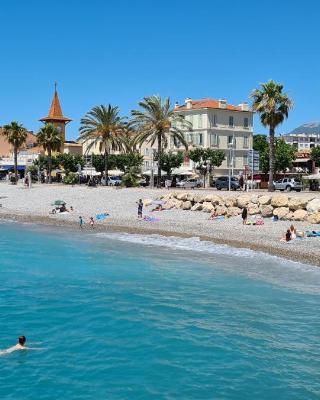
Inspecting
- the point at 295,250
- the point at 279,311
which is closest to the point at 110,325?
the point at 279,311

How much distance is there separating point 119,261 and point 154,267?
97.3 inches

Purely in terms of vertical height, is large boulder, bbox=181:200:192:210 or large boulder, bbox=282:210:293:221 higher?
large boulder, bbox=181:200:192:210

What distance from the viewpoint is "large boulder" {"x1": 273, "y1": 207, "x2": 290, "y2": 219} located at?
37.1 metres

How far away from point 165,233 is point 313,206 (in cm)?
950

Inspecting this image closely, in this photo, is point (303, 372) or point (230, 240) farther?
point (230, 240)

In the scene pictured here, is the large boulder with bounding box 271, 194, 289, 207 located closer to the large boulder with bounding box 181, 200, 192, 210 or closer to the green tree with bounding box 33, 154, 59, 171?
the large boulder with bounding box 181, 200, 192, 210

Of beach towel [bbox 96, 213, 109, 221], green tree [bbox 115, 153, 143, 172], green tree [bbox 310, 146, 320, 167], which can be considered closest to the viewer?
beach towel [bbox 96, 213, 109, 221]

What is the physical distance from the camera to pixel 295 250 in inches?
1109

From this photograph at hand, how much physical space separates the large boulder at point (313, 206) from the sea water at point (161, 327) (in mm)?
9048

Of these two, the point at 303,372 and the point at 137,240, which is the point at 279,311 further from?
the point at 137,240

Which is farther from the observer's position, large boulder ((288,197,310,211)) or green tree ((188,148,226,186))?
green tree ((188,148,226,186))

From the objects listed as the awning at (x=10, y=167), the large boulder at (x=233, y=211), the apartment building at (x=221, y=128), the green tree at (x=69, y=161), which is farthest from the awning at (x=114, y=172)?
the large boulder at (x=233, y=211)

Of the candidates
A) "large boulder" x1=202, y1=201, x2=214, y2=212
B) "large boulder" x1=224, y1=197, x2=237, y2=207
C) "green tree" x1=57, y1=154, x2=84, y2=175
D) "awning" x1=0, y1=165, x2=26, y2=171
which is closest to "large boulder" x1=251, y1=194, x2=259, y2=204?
"large boulder" x1=224, y1=197, x2=237, y2=207

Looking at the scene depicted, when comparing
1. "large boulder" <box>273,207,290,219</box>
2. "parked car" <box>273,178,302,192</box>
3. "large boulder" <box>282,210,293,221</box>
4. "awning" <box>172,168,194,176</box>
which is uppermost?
"awning" <box>172,168,194,176</box>
